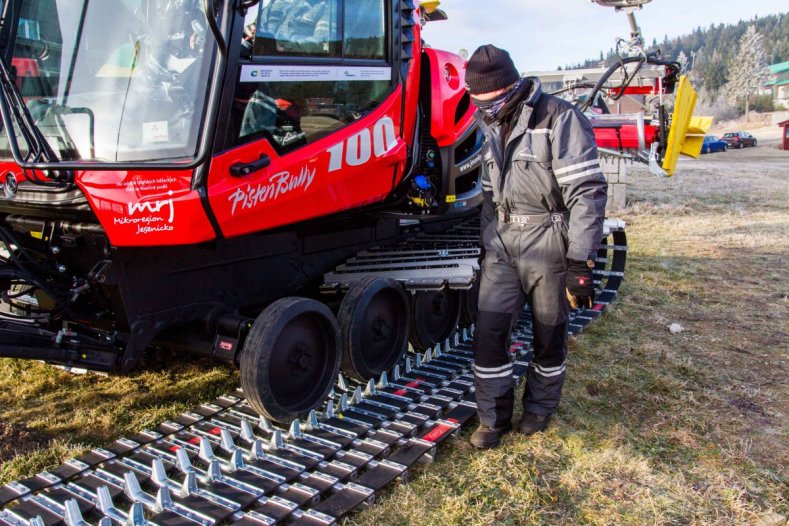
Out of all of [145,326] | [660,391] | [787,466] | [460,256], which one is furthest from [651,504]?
[145,326]

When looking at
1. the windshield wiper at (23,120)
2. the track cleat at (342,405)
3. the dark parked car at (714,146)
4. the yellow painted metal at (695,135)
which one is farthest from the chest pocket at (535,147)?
the dark parked car at (714,146)

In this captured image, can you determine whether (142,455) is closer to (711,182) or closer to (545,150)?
(545,150)

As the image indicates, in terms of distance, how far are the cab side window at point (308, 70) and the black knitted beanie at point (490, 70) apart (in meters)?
0.75

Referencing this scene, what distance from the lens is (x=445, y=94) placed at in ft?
14.9

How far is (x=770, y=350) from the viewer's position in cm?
518

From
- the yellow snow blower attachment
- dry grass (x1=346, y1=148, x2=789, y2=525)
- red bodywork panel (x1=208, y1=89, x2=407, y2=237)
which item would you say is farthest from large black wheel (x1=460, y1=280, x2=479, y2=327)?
the yellow snow blower attachment

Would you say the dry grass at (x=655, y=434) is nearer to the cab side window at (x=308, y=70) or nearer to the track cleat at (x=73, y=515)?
the track cleat at (x=73, y=515)

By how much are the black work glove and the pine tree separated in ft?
278

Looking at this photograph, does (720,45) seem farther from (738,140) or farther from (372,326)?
(372,326)

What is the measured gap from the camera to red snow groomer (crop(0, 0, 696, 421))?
2.88 metres

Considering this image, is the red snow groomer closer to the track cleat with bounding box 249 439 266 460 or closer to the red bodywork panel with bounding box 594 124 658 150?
the track cleat with bounding box 249 439 266 460

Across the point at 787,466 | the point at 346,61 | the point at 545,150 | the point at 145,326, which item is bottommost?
the point at 787,466

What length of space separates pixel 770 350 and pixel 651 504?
2.88 metres

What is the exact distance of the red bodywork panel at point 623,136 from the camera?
20.7 feet
